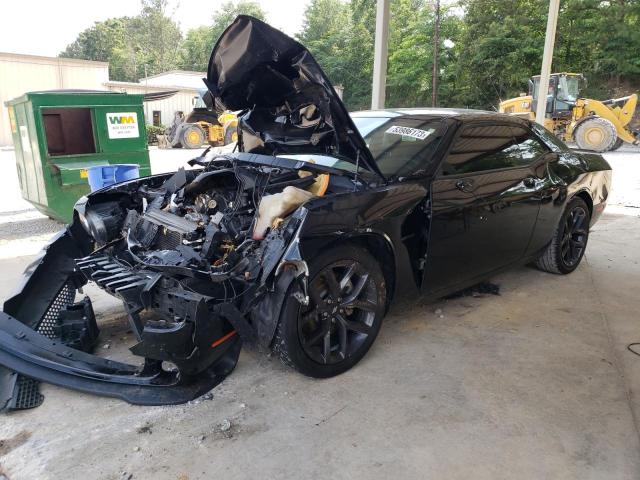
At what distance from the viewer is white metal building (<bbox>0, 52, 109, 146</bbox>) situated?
24.0m

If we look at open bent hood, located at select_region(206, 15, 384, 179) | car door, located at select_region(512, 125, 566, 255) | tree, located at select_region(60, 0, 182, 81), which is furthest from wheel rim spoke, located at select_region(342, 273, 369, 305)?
tree, located at select_region(60, 0, 182, 81)

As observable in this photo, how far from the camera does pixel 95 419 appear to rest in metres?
2.60

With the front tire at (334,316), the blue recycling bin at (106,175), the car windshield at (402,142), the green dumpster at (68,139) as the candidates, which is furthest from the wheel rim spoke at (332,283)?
the green dumpster at (68,139)

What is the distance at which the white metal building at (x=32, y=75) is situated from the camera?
2395cm

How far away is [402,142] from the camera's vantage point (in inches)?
144

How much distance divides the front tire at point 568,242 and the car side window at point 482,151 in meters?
1.05

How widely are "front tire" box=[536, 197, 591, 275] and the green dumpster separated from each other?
541 cm

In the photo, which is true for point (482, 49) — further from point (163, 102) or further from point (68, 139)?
point (68, 139)

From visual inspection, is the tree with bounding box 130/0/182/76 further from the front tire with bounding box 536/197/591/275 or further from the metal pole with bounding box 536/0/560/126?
the front tire with bounding box 536/197/591/275

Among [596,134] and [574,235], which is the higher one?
[596,134]

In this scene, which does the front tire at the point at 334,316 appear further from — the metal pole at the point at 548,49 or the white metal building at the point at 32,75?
the white metal building at the point at 32,75

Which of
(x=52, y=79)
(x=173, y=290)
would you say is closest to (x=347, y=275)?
(x=173, y=290)

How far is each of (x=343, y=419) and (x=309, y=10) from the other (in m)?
49.7

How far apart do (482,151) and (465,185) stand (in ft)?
1.50
